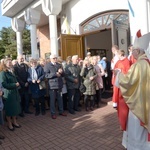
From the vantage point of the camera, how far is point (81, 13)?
10328 mm

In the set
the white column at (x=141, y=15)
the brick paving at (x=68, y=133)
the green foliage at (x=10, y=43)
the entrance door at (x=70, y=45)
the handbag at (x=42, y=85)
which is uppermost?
the green foliage at (x=10, y=43)

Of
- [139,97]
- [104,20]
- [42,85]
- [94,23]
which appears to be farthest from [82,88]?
[94,23]

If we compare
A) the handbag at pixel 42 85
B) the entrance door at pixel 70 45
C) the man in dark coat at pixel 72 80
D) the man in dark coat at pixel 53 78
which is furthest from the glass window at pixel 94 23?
the handbag at pixel 42 85

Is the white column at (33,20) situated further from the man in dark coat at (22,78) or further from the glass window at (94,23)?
the man in dark coat at (22,78)

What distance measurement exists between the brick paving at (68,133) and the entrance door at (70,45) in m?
4.56

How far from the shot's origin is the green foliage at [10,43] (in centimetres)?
3097

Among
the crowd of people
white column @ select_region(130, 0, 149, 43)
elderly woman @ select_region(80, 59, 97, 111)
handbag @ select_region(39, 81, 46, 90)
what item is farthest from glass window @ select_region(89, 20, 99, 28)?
handbag @ select_region(39, 81, 46, 90)

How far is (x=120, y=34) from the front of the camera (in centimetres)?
826

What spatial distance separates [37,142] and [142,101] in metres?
2.48

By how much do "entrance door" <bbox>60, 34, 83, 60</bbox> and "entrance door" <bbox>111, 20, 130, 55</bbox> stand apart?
9.02 feet

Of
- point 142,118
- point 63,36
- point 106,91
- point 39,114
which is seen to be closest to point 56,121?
point 39,114

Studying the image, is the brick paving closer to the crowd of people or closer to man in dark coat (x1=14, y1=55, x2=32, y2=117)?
the crowd of people

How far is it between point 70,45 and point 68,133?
633 cm

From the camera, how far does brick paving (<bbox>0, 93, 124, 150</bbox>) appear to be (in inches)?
161
